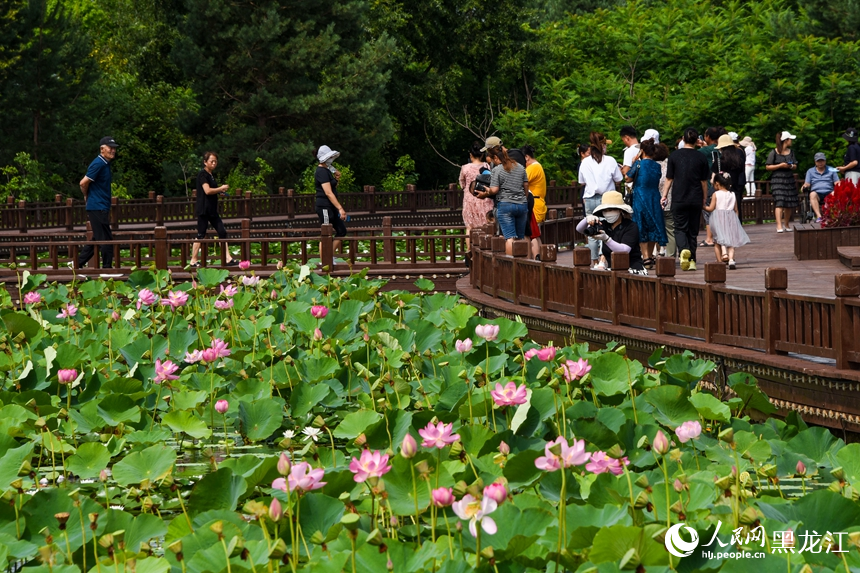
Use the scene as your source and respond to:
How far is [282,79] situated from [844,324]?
2635 cm

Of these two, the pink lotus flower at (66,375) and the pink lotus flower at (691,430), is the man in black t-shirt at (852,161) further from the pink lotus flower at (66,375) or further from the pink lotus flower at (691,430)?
the pink lotus flower at (691,430)

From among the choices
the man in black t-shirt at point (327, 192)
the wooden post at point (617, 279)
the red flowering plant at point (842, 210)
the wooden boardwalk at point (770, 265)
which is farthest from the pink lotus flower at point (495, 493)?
the red flowering plant at point (842, 210)

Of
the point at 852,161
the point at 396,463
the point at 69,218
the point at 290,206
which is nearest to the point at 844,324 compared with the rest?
the point at 396,463

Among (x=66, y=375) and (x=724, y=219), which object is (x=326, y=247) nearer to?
(x=724, y=219)

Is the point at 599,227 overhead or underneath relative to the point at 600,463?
overhead

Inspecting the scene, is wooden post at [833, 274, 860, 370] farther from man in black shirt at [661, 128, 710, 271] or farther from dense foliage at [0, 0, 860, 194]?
dense foliage at [0, 0, 860, 194]

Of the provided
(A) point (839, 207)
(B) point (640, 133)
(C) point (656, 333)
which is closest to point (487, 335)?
(C) point (656, 333)

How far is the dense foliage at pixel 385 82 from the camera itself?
30.2 metres

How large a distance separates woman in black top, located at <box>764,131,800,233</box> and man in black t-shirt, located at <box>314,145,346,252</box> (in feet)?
21.4

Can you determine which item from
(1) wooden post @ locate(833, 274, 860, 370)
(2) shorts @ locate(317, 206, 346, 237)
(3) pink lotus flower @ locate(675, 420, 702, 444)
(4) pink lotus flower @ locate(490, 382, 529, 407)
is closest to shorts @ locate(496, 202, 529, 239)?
(2) shorts @ locate(317, 206, 346, 237)

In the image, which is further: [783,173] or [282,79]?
[282,79]

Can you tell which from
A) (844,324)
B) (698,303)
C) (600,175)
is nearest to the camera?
(844,324)

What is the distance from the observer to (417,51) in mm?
36000

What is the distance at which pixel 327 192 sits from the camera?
15.0m
